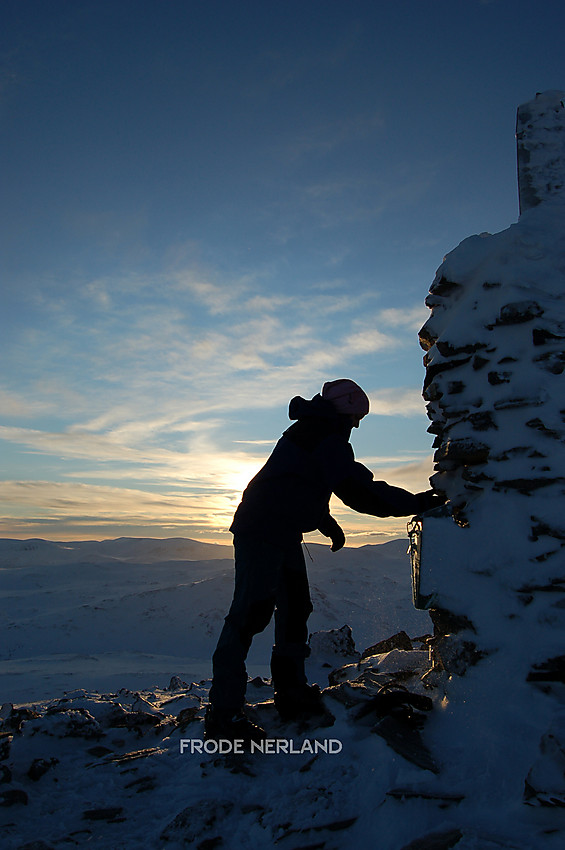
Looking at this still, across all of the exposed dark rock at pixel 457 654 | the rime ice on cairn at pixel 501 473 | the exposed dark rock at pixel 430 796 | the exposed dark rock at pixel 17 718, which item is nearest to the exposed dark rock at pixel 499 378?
the rime ice on cairn at pixel 501 473

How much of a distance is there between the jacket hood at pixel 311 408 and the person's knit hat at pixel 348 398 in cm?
5

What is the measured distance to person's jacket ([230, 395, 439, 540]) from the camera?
3.21m

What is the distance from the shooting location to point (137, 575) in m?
27.0

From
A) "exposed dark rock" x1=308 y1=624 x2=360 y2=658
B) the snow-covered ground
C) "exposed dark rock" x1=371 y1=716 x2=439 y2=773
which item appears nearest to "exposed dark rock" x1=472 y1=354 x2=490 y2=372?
the snow-covered ground

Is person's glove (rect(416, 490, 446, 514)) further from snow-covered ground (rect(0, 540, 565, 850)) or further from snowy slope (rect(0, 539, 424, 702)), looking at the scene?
snowy slope (rect(0, 539, 424, 702))

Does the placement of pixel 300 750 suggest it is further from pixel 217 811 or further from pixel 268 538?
pixel 268 538

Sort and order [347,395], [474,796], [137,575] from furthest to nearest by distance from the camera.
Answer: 1. [137,575]
2. [347,395]
3. [474,796]

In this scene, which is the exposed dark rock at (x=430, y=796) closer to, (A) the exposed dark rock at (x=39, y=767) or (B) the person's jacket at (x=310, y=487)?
(B) the person's jacket at (x=310, y=487)

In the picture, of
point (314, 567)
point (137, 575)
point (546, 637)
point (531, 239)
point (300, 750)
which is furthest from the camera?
point (137, 575)

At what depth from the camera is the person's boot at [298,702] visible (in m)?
3.10

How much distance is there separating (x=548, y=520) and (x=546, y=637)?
0.54 metres

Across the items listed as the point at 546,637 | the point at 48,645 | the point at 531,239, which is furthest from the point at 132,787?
the point at 48,645

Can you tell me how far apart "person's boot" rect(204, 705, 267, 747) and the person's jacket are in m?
1.00

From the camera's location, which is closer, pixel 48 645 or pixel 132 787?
pixel 132 787
